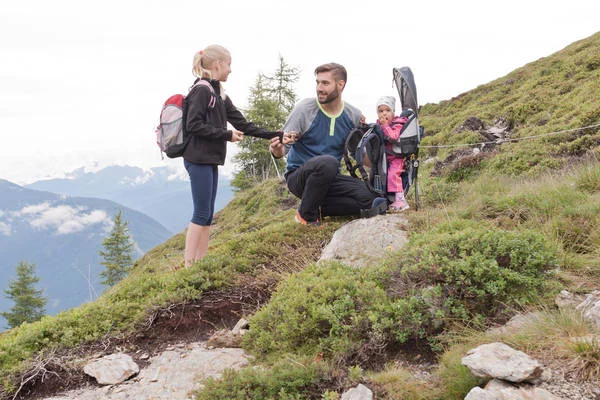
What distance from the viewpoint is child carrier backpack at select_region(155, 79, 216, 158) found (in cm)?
536

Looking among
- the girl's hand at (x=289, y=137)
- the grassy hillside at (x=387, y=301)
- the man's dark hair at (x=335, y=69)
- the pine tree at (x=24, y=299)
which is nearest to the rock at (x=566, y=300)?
the grassy hillside at (x=387, y=301)

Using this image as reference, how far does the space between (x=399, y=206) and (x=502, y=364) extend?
13.6 feet

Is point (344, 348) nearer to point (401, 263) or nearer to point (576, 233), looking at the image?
point (401, 263)

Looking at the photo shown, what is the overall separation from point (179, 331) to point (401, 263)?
256cm

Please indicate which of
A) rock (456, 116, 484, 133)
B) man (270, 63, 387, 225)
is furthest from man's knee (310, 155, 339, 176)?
rock (456, 116, 484, 133)

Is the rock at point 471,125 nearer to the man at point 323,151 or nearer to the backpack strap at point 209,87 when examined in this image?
the man at point 323,151

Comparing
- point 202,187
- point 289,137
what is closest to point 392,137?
point 289,137

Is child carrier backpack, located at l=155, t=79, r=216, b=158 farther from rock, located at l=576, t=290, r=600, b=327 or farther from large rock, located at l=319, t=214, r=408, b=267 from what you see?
rock, located at l=576, t=290, r=600, b=327

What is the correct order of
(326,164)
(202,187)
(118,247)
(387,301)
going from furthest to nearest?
1. (118,247)
2. (326,164)
3. (202,187)
4. (387,301)

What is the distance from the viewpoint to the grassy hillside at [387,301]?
9.65 feet

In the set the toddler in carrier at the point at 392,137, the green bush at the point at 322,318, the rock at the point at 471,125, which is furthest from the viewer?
the rock at the point at 471,125

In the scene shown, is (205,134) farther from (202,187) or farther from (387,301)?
(387,301)

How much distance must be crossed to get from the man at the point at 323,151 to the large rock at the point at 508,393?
394 cm

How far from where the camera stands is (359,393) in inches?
108
